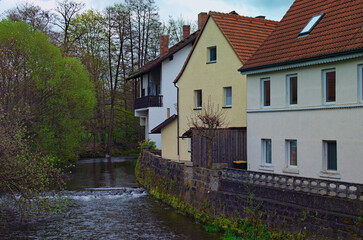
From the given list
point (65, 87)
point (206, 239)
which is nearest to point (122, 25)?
point (65, 87)

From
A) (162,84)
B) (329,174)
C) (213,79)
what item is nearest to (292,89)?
(329,174)

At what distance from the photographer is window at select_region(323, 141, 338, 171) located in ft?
50.6

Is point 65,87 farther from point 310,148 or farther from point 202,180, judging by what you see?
point 310,148

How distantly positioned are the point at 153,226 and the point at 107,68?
35964 mm

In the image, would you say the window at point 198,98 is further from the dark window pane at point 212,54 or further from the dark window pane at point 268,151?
the dark window pane at point 268,151

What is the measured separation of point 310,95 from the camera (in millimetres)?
16344

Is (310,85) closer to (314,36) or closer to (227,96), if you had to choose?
(314,36)

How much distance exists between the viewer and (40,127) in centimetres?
3122

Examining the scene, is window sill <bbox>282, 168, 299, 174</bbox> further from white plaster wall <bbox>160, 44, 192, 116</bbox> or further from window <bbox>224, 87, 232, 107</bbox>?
white plaster wall <bbox>160, 44, 192, 116</bbox>

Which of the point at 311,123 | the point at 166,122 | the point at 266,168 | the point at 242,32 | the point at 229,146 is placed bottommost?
the point at 266,168

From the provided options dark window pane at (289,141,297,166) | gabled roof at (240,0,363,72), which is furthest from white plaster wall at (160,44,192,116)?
dark window pane at (289,141,297,166)

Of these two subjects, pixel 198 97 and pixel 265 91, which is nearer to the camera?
pixel 265 91

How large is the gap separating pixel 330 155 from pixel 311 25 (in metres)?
5.39

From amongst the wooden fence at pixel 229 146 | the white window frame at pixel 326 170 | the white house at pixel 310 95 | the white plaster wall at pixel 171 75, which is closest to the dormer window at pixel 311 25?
the white house at pixel 310 95
